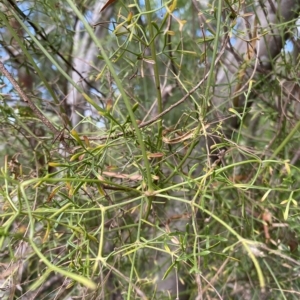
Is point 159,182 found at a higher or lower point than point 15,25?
lower

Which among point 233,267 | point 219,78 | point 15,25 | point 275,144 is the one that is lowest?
point 233,267

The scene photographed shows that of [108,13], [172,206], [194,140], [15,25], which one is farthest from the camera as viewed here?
[108,13]

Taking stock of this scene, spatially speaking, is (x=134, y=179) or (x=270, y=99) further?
(x=270, y=99)

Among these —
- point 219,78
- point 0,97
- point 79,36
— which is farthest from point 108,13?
point 0,97

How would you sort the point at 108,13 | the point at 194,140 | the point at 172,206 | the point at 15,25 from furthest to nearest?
the point at 108,13 < the point at 172,206 < the point at 15,25 < the point at 194,140

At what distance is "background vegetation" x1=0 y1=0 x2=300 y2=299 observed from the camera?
366 mm

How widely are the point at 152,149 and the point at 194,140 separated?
58 mm

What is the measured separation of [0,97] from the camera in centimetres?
47

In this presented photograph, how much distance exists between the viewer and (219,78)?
2.50ft

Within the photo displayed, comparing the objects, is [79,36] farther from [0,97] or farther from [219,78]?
[0,97]

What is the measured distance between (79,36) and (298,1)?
1.72 ft

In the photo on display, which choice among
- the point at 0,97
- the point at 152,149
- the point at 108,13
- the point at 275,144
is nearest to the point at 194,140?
the point at 152,149

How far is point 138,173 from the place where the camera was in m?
0.47

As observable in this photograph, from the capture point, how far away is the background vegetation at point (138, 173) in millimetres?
366
